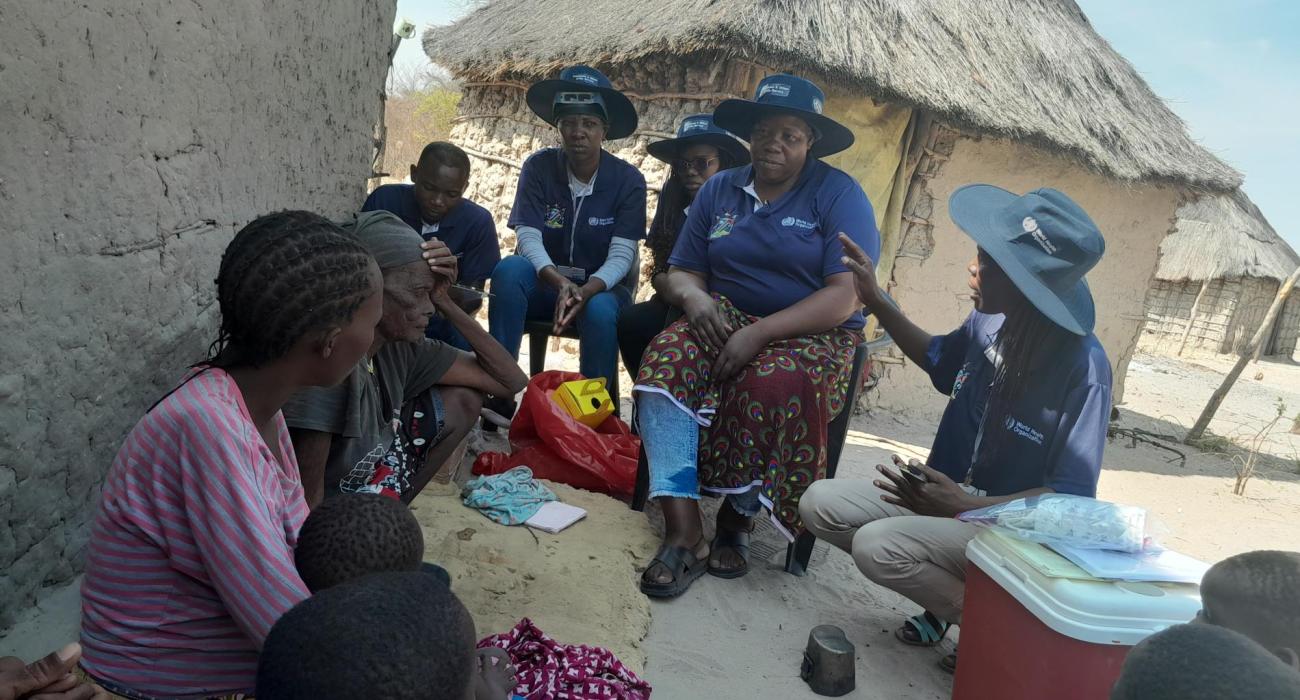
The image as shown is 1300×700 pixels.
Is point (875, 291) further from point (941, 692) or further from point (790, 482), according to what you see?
point (941, 692)

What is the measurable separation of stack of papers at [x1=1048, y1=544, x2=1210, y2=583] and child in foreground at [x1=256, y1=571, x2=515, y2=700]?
4.60 feet

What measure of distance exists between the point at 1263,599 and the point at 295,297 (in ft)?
5.57

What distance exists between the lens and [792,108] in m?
3.04

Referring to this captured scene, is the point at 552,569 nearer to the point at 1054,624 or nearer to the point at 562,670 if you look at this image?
the point at 562,670

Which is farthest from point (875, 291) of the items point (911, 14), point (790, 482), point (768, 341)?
point (911, 14)

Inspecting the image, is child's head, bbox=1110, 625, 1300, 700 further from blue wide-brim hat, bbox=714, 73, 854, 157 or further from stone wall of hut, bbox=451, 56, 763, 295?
stone wall of hut, bbox=451, 56, 763, 295

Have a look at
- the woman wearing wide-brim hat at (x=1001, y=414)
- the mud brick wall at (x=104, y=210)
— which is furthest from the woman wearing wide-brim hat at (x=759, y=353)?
the mud brick wall at (x=104, y=210)

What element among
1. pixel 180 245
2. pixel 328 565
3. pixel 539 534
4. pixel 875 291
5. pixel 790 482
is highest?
pixel 875 291

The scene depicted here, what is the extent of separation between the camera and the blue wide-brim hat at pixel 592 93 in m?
4.12

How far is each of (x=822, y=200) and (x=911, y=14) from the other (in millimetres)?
4283

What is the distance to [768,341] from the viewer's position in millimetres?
2941

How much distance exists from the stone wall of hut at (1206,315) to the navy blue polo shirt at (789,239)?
59.7 feet

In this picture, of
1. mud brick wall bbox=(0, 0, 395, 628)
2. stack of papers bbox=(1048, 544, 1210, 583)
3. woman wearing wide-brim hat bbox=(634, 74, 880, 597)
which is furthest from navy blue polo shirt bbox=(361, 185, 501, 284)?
stack of papers bbox=(1048, 544, 1210, 583)

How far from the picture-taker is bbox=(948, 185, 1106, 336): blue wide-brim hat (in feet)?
7.09
